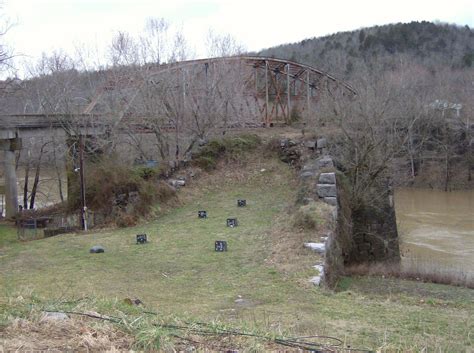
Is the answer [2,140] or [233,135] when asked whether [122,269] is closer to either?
[233,135]

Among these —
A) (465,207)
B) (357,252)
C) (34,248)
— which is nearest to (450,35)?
(465,207)

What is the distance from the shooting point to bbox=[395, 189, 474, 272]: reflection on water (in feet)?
57.0

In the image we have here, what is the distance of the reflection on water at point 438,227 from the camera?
1738cm

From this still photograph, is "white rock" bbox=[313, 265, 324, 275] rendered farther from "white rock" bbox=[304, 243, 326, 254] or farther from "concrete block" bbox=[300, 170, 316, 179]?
"concrete block" bbox=[300, 170, 316, 179]

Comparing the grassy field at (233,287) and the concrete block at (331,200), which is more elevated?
the concrete block at (331,200)

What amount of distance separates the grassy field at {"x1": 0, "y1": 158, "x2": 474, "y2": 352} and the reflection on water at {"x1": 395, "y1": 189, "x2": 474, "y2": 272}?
562cm

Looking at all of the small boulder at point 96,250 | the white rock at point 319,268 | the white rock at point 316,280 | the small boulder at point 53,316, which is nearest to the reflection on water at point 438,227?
the white rock at point 319,268

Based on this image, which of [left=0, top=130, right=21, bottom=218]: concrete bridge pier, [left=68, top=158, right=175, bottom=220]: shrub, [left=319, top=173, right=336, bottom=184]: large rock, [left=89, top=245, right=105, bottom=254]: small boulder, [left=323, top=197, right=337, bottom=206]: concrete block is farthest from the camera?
[left=0, top=130, right=21, bottom=218]: concrete bridge pier

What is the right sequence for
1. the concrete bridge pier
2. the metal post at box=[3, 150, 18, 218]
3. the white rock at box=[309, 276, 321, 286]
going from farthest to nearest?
the metal post at box=[3, 150, 18, 218] < the concrete bridge pier < the white rock at box=[309, 276, 321, 286]

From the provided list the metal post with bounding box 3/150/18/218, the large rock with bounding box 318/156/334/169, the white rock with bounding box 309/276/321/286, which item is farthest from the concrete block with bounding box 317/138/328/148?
the metal post with bounding box 3/150/18/218

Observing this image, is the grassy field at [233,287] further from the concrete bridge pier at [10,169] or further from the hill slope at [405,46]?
the hill slope at [405,46]

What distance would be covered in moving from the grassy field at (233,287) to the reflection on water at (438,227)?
5.62 meters

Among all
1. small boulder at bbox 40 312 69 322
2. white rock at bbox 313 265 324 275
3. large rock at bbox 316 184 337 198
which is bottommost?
white rock at bbox 313 265 324 275

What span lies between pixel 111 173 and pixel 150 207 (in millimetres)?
1688
